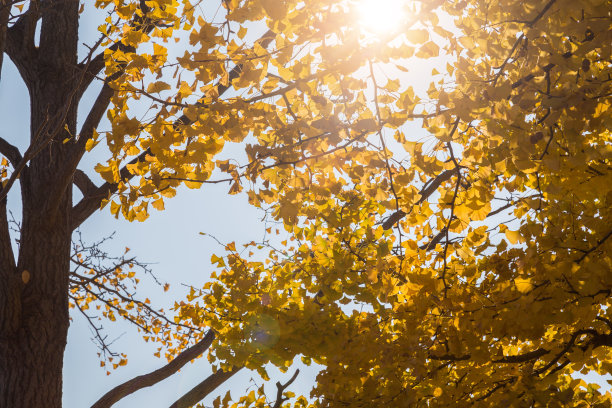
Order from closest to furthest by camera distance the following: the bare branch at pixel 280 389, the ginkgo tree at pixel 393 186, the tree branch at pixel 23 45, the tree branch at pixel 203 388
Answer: the ginkgo tree at pixel 393 186 < the bare branch at pixel 280 389 < the tree branch at pixel 203 388 < the tree branch at pixel 23 45

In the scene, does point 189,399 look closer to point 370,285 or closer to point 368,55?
point 370,285

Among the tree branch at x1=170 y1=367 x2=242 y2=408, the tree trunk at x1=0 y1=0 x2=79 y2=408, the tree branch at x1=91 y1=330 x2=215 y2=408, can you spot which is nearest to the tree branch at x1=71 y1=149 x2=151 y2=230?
the tree trunk at x1=0 y1=0 x2=79 y2=408

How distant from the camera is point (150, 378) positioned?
16.9 feet

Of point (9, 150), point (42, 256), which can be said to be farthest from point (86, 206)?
point (9, 150)

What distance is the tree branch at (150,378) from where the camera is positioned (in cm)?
482

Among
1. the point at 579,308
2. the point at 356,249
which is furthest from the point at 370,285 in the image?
the point at 579,308

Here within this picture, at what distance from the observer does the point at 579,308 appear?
2785mm

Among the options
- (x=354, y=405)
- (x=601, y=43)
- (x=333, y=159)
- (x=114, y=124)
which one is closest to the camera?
(x=601, y=43)

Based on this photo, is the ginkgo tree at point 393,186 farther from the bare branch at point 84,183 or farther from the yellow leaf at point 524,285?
the bare branch at point 84,183

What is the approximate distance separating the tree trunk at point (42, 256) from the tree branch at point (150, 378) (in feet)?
2.30

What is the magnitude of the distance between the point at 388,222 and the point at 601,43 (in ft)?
12.7

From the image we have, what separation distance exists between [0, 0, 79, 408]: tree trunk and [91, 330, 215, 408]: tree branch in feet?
2.30

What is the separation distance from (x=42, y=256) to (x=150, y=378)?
1601 mm

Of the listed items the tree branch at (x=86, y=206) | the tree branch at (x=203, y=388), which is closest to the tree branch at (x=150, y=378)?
the tree branch at (x=203, y=388)
